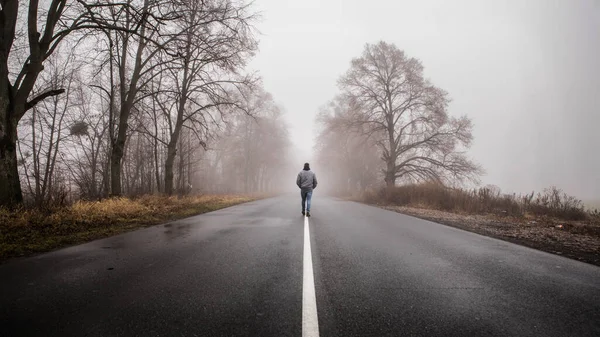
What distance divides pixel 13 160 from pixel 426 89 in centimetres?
2178

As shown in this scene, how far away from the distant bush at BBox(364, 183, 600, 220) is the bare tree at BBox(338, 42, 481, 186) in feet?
13.3

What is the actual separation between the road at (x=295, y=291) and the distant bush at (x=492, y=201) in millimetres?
8222

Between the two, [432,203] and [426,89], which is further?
[426,89]

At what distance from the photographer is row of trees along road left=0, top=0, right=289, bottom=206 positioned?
278 inches

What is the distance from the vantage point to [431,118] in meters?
19.4

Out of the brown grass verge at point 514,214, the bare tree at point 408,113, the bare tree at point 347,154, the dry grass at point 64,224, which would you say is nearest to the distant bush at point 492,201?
the brown grass verge at point 514,214

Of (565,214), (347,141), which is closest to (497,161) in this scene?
(347,141)

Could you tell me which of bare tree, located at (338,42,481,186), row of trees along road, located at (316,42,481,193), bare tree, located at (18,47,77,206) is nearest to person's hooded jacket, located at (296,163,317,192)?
row of trees along road, located at (316,42,481,193)

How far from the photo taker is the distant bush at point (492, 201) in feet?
35.4

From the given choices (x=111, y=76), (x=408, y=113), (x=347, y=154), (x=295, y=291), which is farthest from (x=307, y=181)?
(x=347, y=154)

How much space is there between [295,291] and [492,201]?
13.3 metres

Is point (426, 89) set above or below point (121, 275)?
above

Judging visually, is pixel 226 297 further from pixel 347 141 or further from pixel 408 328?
pixel 347 141

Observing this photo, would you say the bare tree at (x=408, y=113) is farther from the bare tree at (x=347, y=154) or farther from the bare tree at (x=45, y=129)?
the bare tree at (x=45, y=129)
